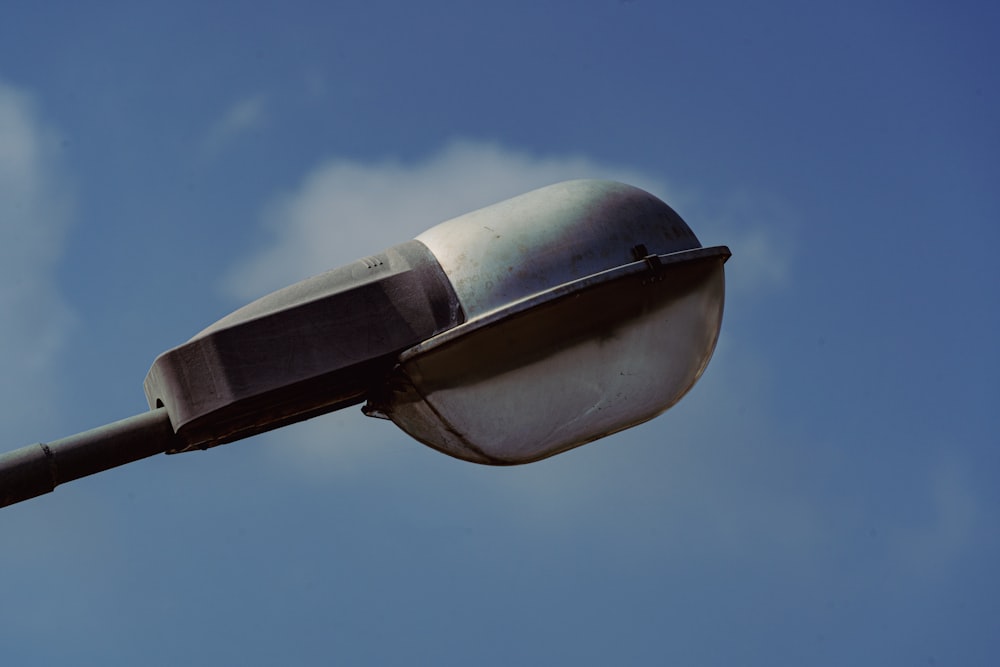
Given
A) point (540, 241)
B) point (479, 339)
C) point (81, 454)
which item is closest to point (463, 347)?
point (479, 339)

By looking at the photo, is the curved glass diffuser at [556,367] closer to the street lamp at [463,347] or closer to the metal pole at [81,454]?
the street lamp at [463,347]

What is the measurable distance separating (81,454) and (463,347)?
1308mm

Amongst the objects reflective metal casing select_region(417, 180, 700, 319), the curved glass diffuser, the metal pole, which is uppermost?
reflective metal casing select_region(417, 180, 700, 319)

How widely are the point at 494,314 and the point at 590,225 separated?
507 millimetres

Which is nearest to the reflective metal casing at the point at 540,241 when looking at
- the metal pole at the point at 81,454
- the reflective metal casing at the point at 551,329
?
the reflective metal casing at the point at 551,329

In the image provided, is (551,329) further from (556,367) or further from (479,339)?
(479,339)

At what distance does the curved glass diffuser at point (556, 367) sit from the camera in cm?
469

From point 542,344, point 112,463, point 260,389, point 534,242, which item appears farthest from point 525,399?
point 112,463

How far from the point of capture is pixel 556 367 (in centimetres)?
482

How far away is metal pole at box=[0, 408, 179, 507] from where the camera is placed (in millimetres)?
4305

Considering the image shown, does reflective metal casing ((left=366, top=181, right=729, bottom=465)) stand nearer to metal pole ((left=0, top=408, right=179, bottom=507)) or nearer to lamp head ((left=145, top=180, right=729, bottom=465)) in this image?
lamp head ((left=145, top=180, right=729, bottom=465))

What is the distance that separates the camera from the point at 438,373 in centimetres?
470

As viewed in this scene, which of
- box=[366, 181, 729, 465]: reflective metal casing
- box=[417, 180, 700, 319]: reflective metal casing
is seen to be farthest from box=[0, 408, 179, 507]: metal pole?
box=[417, 180, 700, 319]: reflective metal casing

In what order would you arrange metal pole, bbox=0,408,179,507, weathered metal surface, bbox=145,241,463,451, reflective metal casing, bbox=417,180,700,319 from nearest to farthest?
metal pole, bbox=0,408,179,507, weathered metal surface, bbox=145,241,463,451, reflective metal casing, bbox=417,180,700,319
